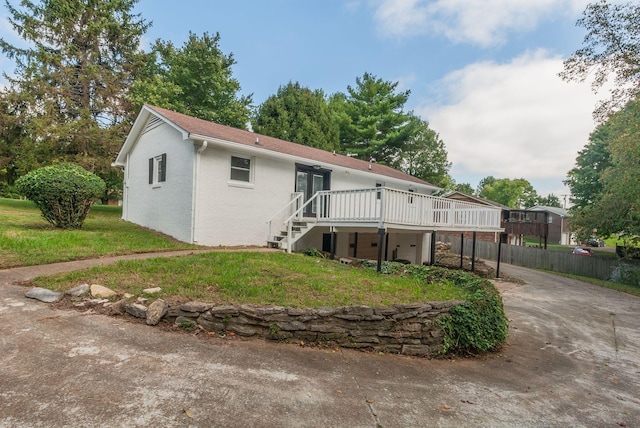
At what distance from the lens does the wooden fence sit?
→ 56.7 feet

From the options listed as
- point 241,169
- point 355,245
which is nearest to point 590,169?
point 355,245

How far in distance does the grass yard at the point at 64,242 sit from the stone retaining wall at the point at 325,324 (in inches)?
151

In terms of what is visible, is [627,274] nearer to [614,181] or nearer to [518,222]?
[614,181]

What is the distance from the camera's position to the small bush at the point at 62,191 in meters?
8.96

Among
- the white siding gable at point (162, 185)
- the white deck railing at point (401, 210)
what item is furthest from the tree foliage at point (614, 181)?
the white siding gable at point (162, 185)

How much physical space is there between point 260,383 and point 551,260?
21.0 meters

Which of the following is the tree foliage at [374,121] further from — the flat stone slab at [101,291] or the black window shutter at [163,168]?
the flat stone slab at [101,291]

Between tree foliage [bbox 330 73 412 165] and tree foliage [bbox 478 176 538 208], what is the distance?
48441 mm

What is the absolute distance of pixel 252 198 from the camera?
34.4ft

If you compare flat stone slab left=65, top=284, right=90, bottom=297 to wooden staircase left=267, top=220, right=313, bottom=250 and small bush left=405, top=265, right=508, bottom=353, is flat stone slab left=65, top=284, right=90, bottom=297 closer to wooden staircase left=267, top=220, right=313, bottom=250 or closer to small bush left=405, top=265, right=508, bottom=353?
small bush left=405, top=265, right=508, bottom=353

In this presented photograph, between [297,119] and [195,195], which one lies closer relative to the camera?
[195,195]

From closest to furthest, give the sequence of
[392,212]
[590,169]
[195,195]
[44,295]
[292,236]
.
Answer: [44,295] < [392,212] < [195,195] < [292,236] < [590,169]

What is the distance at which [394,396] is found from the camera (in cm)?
320

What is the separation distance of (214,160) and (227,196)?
112cm
